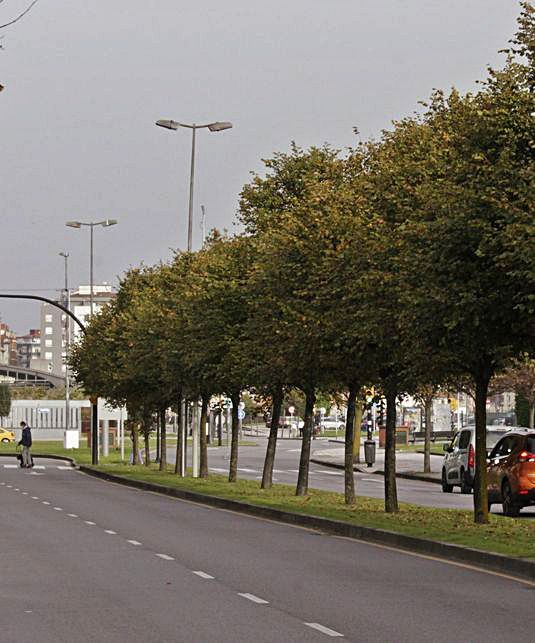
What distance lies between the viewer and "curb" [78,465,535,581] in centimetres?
1847

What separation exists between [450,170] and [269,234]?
14062 mm

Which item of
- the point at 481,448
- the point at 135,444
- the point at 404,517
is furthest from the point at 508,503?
the point at 135,444

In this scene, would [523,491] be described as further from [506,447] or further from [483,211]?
[483,211]

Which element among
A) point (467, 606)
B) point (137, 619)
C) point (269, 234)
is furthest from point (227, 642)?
point (269, 234)

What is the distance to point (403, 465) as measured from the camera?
206ft

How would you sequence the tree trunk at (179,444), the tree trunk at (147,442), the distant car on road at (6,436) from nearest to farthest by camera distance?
1. the tree trunk at (179,444)
2. the tree trunk at (147,442)
3. the distant car on road at (6,436)

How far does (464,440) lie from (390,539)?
18761 millimetres

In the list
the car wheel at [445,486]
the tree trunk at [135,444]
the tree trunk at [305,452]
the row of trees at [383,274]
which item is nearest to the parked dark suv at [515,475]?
the row of trees at [383,274]

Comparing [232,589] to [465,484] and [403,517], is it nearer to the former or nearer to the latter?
[403,517]

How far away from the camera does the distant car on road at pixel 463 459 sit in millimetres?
41562

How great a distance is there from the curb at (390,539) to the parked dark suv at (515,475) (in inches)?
196

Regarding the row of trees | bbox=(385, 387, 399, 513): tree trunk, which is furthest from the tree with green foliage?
bbox=(385, 387, 399, 513): tree trunk

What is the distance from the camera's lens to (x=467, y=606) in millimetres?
14461

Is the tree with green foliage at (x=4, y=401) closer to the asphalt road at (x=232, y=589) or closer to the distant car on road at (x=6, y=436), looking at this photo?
the distant car on road at (x=6, y=436)
